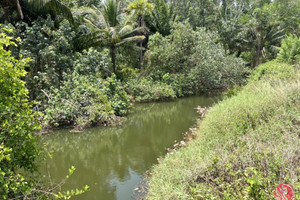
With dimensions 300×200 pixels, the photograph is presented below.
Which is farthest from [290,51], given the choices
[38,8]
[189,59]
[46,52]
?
[38,8]

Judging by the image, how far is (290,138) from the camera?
Result: 4.05m

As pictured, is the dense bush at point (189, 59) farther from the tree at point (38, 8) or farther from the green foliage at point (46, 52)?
the tree at point (38, 8)

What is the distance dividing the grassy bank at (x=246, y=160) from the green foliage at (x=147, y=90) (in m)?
9.78

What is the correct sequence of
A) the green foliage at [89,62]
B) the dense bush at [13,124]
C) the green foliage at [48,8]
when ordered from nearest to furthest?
the dense bush at [13,124], the green foliage at [48,8], the green foliage at [89,62]

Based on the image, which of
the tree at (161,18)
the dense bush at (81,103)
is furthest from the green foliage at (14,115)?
the tree at (161,18)

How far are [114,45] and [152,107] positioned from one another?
492 centimetres

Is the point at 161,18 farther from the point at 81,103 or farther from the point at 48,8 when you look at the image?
the point at 81,103

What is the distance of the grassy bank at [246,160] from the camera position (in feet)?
10.4

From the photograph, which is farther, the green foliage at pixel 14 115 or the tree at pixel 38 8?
the tree at pixel 38 8

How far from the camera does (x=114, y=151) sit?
8.21 m

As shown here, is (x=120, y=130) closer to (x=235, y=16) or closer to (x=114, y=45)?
(x=114, y=45)

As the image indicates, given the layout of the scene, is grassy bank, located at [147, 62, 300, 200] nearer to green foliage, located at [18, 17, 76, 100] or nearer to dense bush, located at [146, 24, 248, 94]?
green foliage, located at [18, 17, 76, 100]

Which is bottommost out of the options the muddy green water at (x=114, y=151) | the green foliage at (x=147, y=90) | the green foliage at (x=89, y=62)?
the muddy green water at (x=114, y=151)

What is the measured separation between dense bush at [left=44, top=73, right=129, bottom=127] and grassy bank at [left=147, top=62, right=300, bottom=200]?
17.7ft
